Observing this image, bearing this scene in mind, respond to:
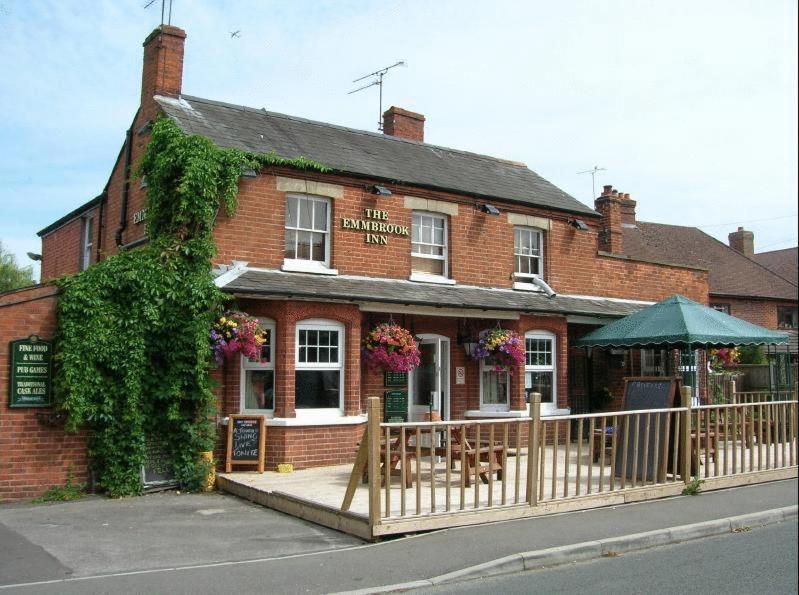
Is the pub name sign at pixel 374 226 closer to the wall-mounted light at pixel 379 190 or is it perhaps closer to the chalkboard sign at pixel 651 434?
the wall-mounted light at pixel 379 190

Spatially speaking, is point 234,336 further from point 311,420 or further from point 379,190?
point 379,190

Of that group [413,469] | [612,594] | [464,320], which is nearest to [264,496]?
[413,469]

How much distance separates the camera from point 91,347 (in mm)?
11008

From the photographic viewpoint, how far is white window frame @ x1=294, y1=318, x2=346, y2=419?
1318 cm

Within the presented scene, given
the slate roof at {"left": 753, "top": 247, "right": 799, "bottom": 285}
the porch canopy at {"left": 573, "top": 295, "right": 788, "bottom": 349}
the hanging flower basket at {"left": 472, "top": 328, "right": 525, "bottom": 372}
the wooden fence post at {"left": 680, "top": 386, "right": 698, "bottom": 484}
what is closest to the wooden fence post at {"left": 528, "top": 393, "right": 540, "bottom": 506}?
the wooden fence post at {"left": 680, "top": 386, "right": 698, "bottom": 484}

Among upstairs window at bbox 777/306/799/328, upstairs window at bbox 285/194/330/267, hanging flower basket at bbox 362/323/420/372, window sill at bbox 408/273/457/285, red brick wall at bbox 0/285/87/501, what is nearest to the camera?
red brick wall at bbox 0/285/87/501

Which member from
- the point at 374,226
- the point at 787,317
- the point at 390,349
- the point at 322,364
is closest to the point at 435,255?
the point at 374,226

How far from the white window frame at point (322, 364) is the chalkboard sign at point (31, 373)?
3.77 meters

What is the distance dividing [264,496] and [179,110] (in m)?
7.65

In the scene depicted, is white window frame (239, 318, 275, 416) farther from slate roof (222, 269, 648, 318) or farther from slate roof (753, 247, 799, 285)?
slate roof (753, 247, 799, 285)

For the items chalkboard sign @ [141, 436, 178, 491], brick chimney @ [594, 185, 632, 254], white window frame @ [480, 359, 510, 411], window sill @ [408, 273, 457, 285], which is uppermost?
brick chimney @ [594, 185, 632, 254]

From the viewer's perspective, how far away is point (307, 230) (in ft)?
47.2

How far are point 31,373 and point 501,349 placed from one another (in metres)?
8.30

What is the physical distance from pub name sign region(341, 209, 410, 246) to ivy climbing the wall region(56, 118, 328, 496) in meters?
2.73
